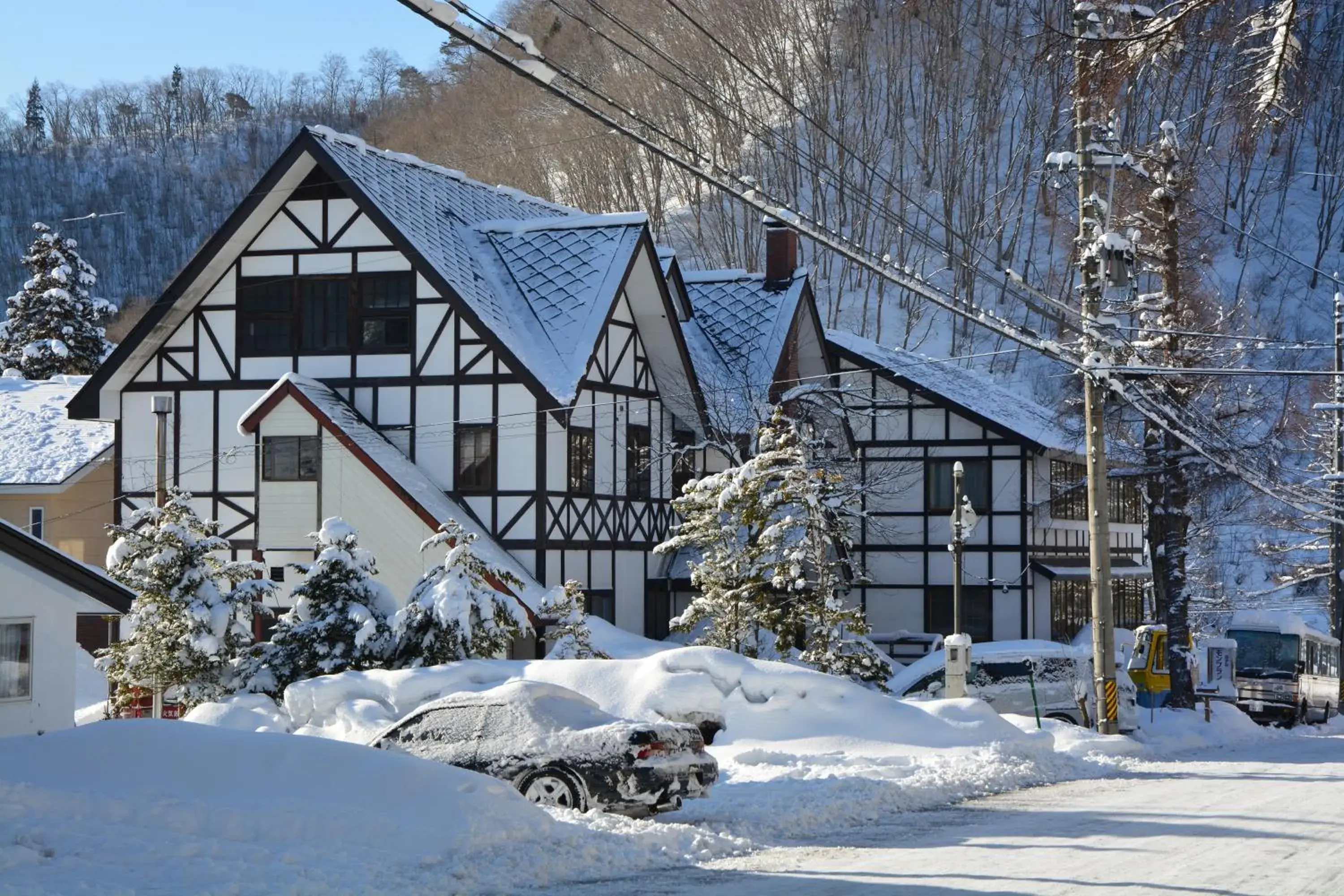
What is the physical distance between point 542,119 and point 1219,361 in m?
58.2

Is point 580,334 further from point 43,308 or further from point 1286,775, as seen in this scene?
point 43,308

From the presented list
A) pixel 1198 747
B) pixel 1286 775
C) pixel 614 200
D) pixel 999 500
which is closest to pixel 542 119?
pixel 614 200

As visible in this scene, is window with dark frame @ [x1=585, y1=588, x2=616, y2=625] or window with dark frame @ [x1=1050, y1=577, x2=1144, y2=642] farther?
window with dark frame @ [x1=1050, y1=577, x2=1144, y2=642]

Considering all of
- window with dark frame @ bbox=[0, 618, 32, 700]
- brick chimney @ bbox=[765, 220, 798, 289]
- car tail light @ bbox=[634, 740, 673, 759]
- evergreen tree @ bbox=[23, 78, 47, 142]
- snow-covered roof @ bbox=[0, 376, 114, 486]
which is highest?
evergreen tree @ bbox=[23, 78, 47, 142]

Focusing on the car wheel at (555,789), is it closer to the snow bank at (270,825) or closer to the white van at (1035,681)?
the snow bank at (270,825)

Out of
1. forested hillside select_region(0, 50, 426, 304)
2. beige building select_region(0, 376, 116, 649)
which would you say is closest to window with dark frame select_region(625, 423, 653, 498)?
beige building select_region(0, 376, 116, 649)

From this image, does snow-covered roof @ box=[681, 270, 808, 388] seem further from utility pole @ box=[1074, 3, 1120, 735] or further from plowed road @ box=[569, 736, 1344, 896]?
plowed road @ box=[569, 736, 1344, 896]

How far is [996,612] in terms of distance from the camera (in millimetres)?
42312

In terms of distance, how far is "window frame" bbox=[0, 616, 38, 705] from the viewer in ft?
68.2

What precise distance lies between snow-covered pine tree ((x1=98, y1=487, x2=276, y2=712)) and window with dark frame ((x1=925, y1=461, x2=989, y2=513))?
20787 mm

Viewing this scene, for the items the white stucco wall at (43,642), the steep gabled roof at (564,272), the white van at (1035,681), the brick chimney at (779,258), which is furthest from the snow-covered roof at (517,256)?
the white stucco wall at (43,642)

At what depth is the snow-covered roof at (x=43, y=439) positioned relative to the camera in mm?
41500

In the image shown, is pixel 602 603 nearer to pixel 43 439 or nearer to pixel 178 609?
pixel 178 609

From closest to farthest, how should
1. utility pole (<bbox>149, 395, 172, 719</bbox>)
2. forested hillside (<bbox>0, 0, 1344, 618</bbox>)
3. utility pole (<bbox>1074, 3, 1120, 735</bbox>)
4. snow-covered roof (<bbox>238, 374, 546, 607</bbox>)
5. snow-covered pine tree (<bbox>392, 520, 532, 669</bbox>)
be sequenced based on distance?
snow-covered pine tree (<bbox>392, 520, 532, 669</bbox>) → utility pole (<bbox>1074, 3, 1120, 735</bbox>) → utility pole (<bbox>149, 395, 172, 719</bbox>) → snow-covered roof (<bbox>238, 374, 546, 607</bbox>) → forested hillside (<bbox>0, 0, 1344, 618</bbox>)
